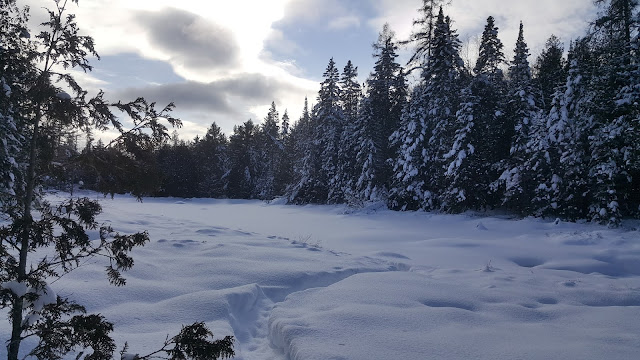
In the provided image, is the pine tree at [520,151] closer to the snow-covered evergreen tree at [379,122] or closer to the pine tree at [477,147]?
the pine tree at [477,147]

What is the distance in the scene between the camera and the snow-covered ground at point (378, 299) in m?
5.06

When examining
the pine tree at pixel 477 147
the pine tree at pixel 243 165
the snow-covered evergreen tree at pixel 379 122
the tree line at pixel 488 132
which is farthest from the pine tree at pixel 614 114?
the pine tree at pixel 243 165

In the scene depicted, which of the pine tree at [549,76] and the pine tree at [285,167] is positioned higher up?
the pine tree at [549,76]

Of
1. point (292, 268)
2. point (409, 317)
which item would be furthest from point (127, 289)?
point (409, 317)

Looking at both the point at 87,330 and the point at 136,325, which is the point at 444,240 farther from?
the point at 87,330

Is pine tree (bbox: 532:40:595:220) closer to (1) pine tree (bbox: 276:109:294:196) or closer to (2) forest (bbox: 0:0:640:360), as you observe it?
(2) forest (bbox: 0:0:640:360)

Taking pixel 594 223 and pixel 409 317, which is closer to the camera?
pixel 409 317

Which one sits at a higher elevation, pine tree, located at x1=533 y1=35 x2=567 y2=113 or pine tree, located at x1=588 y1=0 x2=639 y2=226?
pine tree, located at x1=533 y1=35 x2=567 y2=113

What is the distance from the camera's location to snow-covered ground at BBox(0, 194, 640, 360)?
199 inches

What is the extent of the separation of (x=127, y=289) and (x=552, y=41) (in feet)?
139

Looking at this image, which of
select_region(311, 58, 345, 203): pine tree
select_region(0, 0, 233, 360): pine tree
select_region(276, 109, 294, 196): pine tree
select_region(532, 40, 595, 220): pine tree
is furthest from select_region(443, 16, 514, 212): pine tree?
select_region(276, 109, 294, 196): pine tree

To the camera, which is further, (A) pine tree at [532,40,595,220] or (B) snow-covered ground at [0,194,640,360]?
(A) pine tree at [532,40,595,220]

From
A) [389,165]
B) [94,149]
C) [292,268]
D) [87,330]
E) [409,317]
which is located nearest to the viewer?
[87,330]

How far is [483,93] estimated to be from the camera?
26.4 metres
